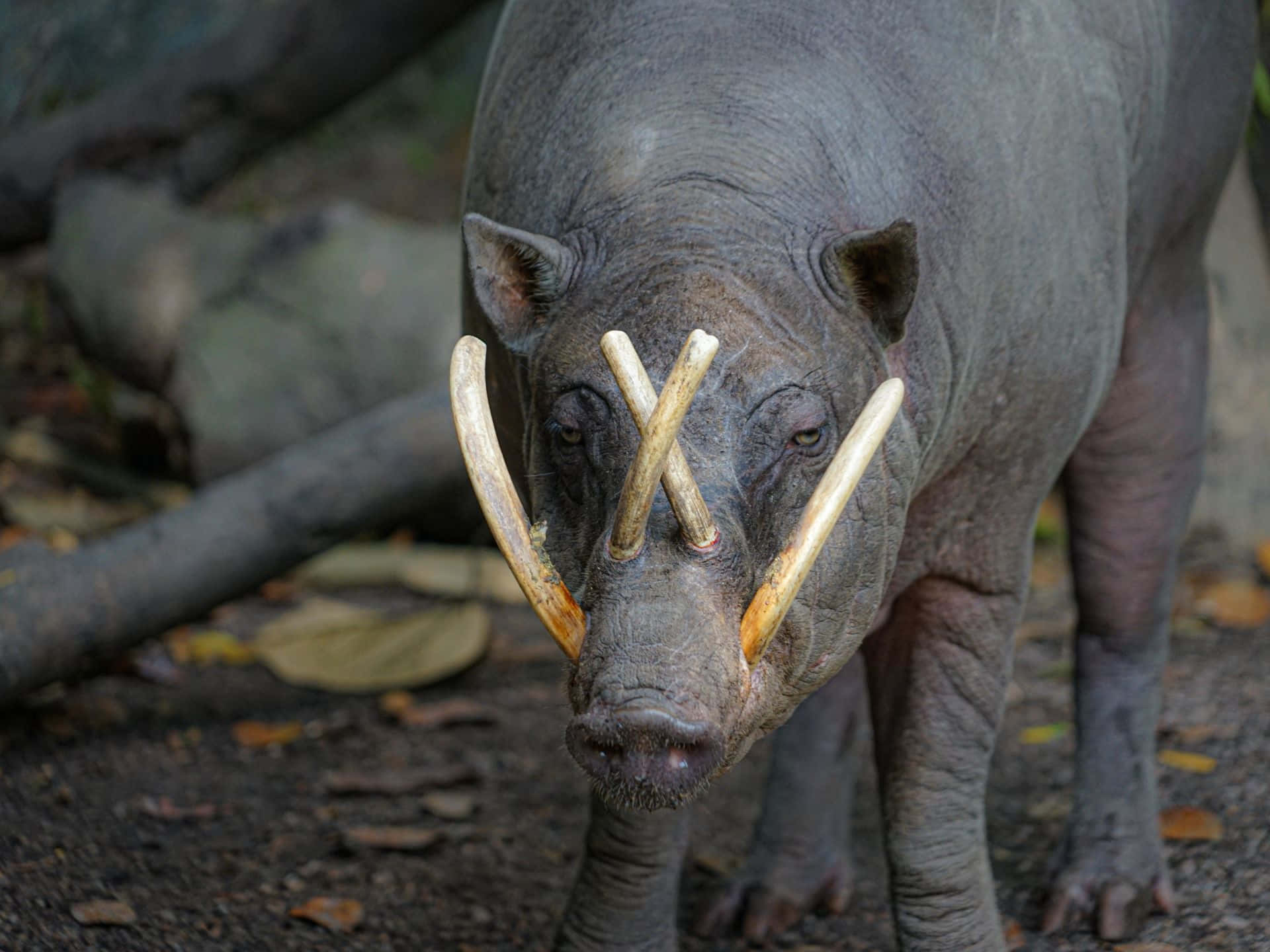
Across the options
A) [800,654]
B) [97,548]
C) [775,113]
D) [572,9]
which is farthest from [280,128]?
[800,654]

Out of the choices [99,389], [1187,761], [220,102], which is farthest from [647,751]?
[99,389]

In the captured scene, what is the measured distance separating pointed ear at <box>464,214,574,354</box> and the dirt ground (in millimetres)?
628

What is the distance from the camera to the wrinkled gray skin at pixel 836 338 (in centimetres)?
227

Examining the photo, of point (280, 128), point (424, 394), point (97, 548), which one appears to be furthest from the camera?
point (280, 128)

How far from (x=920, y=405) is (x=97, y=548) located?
2649mm

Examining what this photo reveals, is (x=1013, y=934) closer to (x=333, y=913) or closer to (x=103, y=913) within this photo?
(x=333, y=913)

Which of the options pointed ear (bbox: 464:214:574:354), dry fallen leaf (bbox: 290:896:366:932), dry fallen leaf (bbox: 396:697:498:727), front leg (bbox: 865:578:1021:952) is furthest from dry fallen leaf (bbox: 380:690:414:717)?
pointed ear (bbox: 464:214:574:354)

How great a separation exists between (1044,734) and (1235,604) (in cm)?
123

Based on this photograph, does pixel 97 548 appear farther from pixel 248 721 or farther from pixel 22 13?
pixel 22 13

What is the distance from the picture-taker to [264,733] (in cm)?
450

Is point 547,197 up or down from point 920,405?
up

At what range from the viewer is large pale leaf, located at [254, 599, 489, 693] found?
190 inches

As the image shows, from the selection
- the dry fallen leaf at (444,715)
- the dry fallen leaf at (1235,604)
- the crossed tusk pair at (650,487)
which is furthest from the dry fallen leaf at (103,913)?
the dry fallen leaf at (1235,604)

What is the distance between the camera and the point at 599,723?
2.04m
